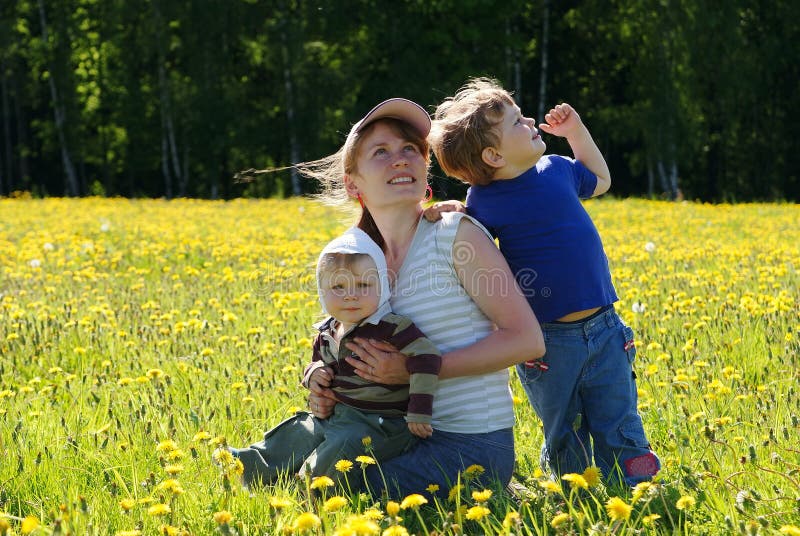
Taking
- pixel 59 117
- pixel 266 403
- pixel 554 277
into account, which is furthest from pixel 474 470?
pixel 59 117

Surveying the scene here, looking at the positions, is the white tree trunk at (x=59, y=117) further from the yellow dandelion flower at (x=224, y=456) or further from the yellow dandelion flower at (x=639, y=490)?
the yellow dandelion flower at (x=639, y=490)

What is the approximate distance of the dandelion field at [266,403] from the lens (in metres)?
2.44

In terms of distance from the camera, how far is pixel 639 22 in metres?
27.5

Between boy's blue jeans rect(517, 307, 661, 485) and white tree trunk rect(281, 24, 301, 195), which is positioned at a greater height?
white tree trunk rect(281, 24, 301, 195)

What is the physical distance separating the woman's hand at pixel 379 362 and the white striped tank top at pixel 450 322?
21cm

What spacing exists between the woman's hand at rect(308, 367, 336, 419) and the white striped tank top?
0.35 meters

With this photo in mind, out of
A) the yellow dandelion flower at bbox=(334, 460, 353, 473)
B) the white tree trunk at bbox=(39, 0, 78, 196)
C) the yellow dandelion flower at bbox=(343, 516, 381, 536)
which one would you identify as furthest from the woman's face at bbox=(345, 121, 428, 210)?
the white tree trunk at bbox=(39, 0, 78, 196)

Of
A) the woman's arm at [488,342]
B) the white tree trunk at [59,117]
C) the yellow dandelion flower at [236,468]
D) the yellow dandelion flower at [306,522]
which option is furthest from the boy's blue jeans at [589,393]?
the white tree trunk at [59,117]

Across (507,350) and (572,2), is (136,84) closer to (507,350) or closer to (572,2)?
(572,2)

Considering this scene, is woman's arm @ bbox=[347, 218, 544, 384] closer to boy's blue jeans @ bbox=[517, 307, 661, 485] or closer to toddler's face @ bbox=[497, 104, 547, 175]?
boy's blue jeans @ bbox=[517, 307, 661, 485]

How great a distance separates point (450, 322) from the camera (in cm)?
304

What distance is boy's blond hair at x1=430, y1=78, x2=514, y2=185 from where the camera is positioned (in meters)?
3.05

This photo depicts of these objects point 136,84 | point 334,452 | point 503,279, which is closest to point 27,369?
point 334,452

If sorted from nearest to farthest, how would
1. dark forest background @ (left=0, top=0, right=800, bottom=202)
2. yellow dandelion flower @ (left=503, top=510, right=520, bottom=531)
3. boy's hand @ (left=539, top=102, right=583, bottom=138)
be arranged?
yellow dandelion flower @ (left=503, top=510, right=520, bottom=531) → boy's hand @ (left=539, top=102, right=583, bottom=138) → dark forest background @ (left=0, top=0, right=800, bottom=202)
